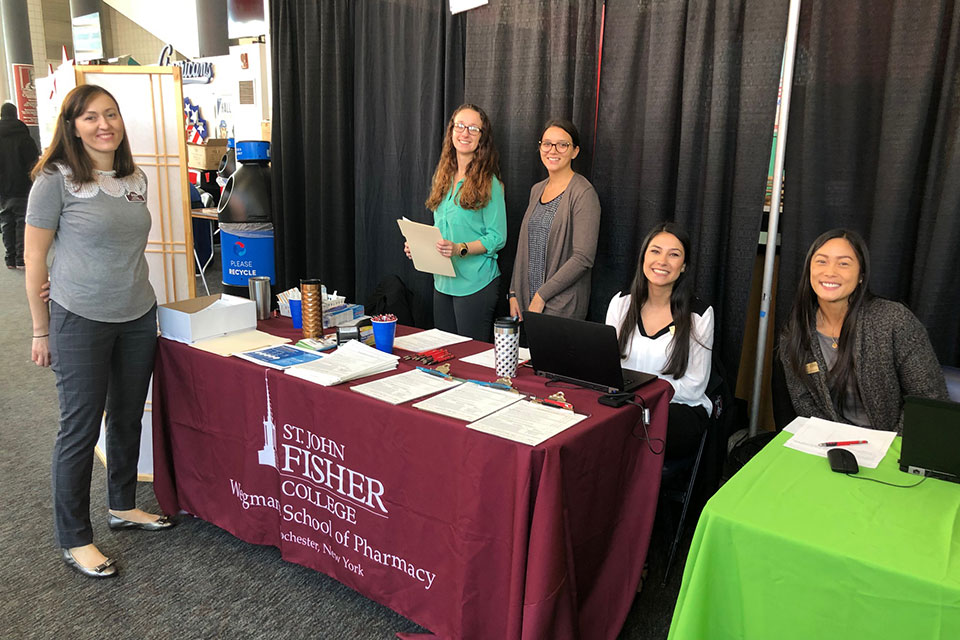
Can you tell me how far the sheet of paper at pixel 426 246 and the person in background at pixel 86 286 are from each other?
1.01m

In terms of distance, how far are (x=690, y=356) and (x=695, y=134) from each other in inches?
43.4

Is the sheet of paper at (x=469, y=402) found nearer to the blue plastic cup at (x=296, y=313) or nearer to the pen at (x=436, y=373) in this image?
the pen at (x=436, y=373)

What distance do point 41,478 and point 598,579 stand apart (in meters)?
2.40

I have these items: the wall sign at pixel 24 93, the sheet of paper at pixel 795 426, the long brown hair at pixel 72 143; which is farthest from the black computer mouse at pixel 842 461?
the wall sign at pixel 24 93

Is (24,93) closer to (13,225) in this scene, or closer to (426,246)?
(13,225)

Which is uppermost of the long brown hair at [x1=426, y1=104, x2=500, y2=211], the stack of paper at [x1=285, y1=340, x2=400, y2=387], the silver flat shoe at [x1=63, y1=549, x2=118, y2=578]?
the long brown hair at [x1=426, y1=104, x2=500, y2=211]

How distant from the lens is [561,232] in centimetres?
279

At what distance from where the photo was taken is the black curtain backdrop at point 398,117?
364 centimetres

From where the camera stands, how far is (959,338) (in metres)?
2.44

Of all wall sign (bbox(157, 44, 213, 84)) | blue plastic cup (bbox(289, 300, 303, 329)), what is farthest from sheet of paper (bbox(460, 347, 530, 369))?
wall sign (bbox(157, 44, 213, 84))

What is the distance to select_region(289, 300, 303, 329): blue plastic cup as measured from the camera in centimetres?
248

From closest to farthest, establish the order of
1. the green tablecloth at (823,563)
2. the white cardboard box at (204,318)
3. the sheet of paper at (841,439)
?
1. the green tablecloth at (823,563)
2. the sheet of paper at (841,439)
3. the white cardboard box at (204,318)

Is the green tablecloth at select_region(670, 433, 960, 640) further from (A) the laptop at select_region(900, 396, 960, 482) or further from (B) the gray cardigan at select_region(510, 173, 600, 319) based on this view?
(B) the gray cardigan at select_region(510, 173, 600, 319)

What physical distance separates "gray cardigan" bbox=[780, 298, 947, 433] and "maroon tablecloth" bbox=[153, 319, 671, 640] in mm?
630
